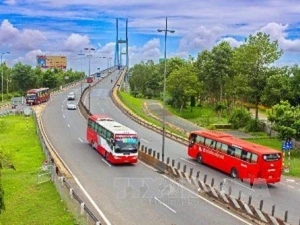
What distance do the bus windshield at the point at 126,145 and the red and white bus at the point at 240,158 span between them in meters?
5.25

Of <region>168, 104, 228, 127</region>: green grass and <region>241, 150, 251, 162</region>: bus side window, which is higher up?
<region>241, 150, 251, 162</region>: bus side window

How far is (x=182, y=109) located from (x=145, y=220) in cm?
6653

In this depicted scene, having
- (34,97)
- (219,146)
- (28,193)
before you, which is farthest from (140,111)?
(28,193)

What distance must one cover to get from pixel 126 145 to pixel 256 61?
101 feet

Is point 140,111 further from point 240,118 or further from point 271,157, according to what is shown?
point 271,157

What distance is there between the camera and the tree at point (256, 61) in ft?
207

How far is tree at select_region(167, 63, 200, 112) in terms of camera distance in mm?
84525

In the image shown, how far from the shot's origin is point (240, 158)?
112 ft

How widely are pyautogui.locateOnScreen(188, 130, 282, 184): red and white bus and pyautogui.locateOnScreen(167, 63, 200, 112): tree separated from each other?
44.9 meters

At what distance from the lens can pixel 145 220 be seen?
2444 cm

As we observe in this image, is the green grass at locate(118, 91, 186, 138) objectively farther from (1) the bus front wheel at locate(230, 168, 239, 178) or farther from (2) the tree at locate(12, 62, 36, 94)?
(2) the tree at locate(12, 62, 36, 94)

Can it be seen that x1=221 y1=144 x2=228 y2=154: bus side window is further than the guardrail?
Yes

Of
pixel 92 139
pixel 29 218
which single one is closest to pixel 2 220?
pixel 29 218

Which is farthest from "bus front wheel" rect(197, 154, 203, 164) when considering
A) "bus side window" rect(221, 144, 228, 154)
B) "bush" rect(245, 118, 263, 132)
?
"bush" rect(245, 118, 263, 132)
